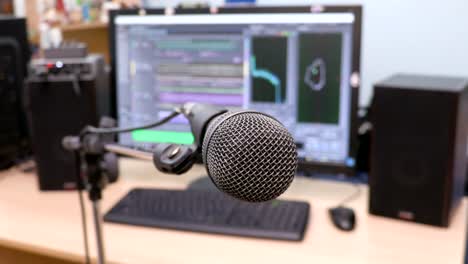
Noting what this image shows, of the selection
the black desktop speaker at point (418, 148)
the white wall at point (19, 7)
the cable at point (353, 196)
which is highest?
the white wall at point (19, 7)

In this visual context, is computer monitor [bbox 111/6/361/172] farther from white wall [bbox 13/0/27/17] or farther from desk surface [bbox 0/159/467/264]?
white wall [bbox 13/0/27/17]

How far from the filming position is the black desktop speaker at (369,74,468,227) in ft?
3.42

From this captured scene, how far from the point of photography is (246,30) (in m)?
1.23

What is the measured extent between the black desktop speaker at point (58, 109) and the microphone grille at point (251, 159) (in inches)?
32.1

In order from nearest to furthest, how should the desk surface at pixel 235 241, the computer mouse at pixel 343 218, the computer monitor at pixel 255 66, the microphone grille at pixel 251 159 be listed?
the microphone grille at pixel 251 159, the desk surface at pixel 235 241, the computer mouse at pixel 343 218, the computer monitor at pixel 255 66

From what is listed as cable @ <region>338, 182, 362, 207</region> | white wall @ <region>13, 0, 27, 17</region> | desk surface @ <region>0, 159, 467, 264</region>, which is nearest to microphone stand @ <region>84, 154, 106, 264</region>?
desk surface @ <region>0, 159, 467, 264</region>

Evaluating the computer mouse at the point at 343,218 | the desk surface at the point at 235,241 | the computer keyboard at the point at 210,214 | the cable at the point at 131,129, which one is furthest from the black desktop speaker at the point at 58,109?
the computer mouse at the point at 343,218

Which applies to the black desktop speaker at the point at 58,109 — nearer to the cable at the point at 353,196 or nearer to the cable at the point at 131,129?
the cable at the point at 131,129

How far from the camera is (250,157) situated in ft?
1.71

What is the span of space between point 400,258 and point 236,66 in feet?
1.87

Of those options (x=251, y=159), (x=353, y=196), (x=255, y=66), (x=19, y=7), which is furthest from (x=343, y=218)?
(x=19, y=7)

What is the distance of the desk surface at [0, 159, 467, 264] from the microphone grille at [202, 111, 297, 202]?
0.47 m

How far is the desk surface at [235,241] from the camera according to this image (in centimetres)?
97

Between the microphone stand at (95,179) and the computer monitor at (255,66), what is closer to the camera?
the microphone stand at (95,179)
